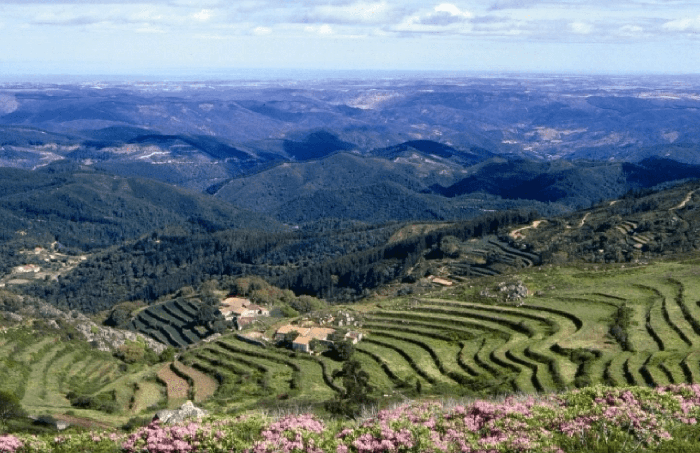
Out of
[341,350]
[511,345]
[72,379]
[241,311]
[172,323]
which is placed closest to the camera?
[511,345]

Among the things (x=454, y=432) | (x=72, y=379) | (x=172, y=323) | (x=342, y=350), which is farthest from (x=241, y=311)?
(x=454, y=432)

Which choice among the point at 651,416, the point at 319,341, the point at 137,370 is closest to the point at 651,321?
the point at 319,341

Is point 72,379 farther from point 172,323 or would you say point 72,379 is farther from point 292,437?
point 292,437

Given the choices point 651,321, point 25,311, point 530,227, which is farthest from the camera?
point 530,227

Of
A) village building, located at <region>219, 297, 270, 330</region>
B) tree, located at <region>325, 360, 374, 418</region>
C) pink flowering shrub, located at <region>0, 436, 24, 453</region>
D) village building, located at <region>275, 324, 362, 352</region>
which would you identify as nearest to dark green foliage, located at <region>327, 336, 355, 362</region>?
village building, located at <region>275, 324, 362, 352</region>

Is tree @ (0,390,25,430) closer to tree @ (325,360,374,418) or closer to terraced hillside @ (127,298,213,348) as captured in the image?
tree @ (325,360,374,418)

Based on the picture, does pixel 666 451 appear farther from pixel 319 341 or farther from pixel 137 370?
pixel 137 370
